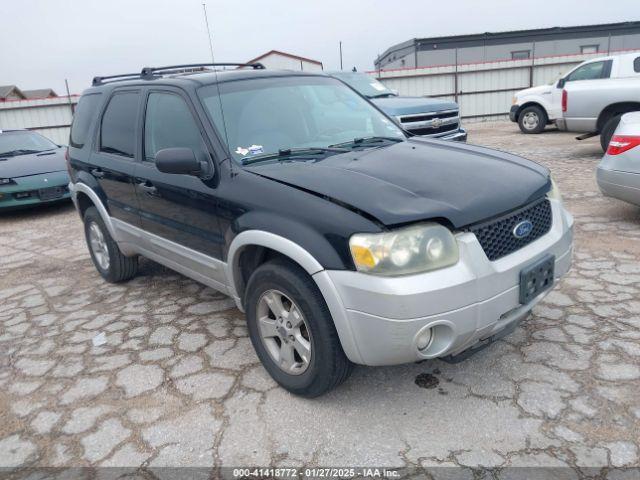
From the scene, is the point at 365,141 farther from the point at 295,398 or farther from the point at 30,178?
the point at 30,178

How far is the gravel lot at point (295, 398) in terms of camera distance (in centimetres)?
241

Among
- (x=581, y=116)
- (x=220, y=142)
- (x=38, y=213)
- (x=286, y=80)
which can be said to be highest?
(x=286, y=80)

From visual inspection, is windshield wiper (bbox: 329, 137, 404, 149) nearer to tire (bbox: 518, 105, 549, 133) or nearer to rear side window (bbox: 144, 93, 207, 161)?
rear side window (bbox: 144, 93, 207, 161)

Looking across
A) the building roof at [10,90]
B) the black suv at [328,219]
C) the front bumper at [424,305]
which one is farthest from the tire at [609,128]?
the building roof at [10,90]

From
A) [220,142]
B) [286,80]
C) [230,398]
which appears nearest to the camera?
Answer: [230,398]

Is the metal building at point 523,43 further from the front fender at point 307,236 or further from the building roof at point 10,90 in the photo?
the building roof at point 10,90

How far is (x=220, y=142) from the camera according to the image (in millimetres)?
3090

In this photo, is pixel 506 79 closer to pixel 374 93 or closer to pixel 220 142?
pixel 374 93

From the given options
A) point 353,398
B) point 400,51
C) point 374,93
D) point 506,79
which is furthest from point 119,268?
point 400,51

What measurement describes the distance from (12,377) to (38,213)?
20.4 ft

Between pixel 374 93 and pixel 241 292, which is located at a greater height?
pixel 374 93

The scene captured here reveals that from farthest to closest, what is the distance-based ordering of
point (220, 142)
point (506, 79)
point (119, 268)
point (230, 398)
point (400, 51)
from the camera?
1. point (400, 51)
2. point (506, 79)
3. point (119, 268)
4. point (220, 142)
5. point (230, 398)

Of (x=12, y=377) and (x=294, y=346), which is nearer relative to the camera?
(x=294, y=346)

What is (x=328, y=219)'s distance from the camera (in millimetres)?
2379
